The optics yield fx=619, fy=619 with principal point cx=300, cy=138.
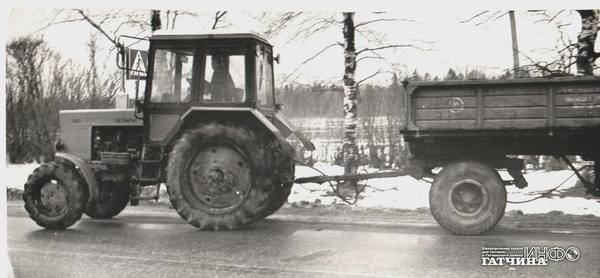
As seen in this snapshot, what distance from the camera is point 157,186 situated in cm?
577

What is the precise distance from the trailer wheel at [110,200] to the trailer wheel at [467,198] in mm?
2873

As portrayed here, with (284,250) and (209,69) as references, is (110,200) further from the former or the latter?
(284,250)

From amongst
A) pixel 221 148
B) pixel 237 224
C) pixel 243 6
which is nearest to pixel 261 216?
pixel 237 224

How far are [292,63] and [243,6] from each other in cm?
67

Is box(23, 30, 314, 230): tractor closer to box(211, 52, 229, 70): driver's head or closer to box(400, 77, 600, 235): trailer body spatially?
box(211, 52, 229, 70): driver's head

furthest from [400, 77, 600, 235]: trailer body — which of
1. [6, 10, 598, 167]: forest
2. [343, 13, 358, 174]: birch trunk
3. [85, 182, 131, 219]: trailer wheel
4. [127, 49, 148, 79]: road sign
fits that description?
[85, 182, 131, 219]: trailer wheel

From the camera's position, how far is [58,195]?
220 inches

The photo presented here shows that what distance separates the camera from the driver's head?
17.7ft

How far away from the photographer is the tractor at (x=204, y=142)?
5359mm

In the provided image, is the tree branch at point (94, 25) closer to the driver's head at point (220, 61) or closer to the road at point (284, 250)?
the driver's head at point (220, 61)

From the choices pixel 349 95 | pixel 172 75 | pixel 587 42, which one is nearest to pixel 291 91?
pixel 349 95

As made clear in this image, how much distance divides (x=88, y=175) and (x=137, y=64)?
1.11m
